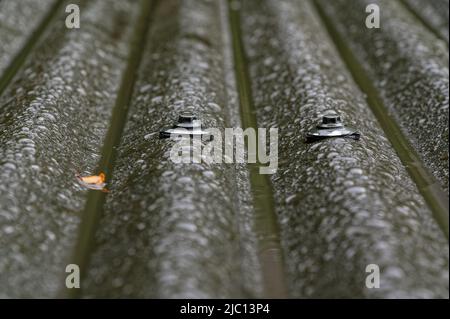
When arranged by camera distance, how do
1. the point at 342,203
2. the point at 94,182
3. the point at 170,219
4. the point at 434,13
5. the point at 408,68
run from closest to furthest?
the point at 170,219 < the point at 342,203 < the point at 94,182 < the point at 408,68 < the point at 434,13

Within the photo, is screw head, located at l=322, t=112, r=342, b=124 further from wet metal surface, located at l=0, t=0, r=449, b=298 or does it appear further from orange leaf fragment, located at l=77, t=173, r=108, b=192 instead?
orange leaf fragment, located at l=77, t=173, r=108, b=192

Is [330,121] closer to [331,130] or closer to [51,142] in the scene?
[331,130]

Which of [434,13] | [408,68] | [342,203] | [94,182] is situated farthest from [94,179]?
[434,13]

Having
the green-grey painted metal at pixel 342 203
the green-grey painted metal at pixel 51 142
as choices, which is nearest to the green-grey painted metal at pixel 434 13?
the green-grey painted metal at pixel 342 203

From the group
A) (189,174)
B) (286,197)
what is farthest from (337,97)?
(189,174)

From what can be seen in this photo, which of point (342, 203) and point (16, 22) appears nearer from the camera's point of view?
point (342, 203)
